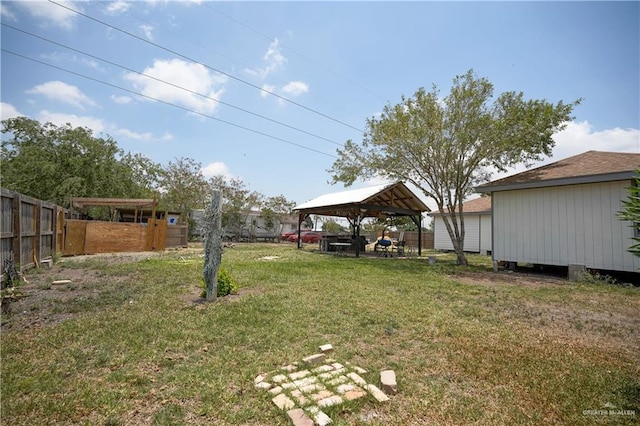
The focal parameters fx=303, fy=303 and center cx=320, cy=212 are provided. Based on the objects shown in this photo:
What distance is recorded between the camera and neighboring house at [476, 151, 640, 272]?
27.6ft

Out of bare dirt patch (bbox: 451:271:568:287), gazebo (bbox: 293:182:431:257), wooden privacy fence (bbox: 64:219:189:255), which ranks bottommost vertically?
bare dirt patch (bbox: 451:271:568:287)

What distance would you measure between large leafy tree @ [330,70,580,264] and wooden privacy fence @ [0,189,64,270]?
1108 cm

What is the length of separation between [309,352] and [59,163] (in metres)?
24.6

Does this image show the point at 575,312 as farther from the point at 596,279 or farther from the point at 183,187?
the point at 183,187

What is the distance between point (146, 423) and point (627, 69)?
1373 cm

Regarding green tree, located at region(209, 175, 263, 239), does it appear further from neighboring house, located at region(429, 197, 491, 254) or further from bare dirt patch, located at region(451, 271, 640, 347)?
bare dirt patch, located at region(451, 271, 640, 347)

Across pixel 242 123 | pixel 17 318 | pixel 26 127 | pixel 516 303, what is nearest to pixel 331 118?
pixel 242 123

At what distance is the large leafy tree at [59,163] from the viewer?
19.3 m

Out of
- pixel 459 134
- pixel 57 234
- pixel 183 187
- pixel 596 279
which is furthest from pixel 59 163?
pixel 596 279

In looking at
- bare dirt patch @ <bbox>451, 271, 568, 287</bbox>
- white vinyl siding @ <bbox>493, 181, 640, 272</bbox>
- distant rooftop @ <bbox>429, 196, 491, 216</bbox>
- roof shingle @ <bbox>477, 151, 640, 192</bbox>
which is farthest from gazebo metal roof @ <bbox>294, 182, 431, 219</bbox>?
bare dirt patch @ <bbox>451, 271, 568, 287</bbox>

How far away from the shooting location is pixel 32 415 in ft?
6.93

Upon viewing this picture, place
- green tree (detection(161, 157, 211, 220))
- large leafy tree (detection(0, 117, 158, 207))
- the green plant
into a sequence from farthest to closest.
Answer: green tree (detection(161, 157, 211, 220)) → large leafy tree (detection(0, 117, 158, 207)) → the green plant

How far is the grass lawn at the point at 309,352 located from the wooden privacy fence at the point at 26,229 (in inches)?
40.8

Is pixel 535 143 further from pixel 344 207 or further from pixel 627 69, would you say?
pixel 344 207
